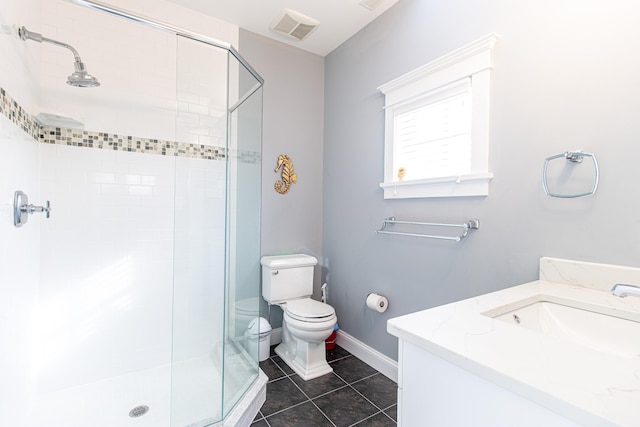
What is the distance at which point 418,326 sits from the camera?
82 centimetres

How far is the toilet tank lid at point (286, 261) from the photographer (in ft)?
7.77

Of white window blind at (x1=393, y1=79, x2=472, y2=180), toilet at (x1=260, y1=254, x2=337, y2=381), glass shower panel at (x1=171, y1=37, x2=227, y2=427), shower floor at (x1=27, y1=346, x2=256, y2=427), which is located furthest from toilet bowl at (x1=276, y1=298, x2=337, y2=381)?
white window blind at (x1=393, y1=79, x2=472, y2=180)

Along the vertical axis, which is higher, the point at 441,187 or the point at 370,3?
the point at 370,3

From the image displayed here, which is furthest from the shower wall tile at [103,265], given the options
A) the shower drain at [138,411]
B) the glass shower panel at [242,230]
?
the glass shower panel at [242,230]

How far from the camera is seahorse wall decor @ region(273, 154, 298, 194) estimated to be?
2.64 m

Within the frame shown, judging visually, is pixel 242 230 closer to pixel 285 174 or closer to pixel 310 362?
pixel 285 174

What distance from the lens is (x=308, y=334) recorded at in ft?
6.73

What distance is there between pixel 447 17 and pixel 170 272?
2466 millimetres

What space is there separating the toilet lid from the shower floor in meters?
0.44

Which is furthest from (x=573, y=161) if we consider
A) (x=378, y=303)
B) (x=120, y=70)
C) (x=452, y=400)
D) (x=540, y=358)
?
(x=120, y=70)

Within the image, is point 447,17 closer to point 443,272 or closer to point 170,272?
point 443,272

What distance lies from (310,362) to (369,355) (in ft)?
1.54

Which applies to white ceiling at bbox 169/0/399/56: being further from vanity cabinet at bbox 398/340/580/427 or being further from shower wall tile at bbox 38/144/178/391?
vanity cabinet at bbox 398/340/580/427

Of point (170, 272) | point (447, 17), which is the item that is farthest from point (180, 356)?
point (447, 17)
